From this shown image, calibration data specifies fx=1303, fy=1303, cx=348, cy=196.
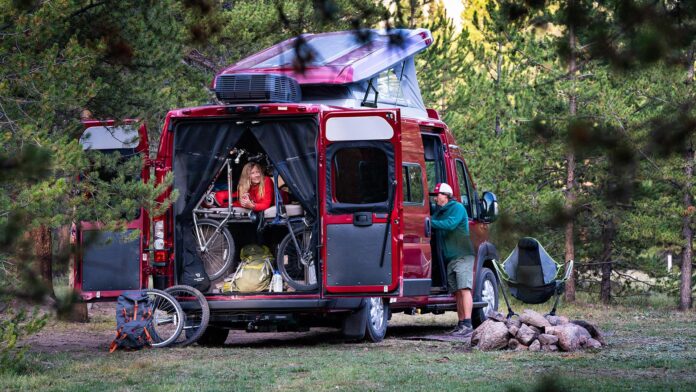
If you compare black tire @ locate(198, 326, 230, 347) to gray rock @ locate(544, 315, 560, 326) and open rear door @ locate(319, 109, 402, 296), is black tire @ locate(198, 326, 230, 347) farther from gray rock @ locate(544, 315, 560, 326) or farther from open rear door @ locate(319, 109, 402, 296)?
gray rock @ locate(544, 315, 560, 326)

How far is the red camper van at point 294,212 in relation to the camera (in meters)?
13.1

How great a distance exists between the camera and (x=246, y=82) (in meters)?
13.6

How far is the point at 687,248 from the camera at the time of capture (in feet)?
72.2

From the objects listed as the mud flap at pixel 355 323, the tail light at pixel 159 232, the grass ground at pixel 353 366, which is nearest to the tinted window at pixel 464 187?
the grass ground at pixel 353 366

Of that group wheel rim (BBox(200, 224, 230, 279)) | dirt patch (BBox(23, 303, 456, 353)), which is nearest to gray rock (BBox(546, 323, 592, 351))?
dirt patch (BBox(23, 303, 456, 353))

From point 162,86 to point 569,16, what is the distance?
1188 cm

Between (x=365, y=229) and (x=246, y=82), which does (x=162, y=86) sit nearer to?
(x=246, y=82)

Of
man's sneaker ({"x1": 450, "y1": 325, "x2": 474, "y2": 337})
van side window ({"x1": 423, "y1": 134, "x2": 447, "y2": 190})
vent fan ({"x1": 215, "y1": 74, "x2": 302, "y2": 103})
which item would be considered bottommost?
man's sneaker ({"x1": 450, "y1": 325, "x2": 474, "y2": 337})

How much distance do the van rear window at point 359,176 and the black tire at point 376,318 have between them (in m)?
1.29

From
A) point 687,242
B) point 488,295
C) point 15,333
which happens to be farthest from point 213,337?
point 687,242

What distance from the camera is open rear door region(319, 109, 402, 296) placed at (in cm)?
1307

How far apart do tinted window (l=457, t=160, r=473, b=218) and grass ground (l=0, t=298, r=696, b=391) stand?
1.99 meters

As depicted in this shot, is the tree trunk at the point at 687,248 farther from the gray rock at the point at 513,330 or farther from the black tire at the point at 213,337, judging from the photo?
the black tire at the point at 213,337

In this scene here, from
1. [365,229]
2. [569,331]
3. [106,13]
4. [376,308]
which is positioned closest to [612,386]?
[569,331]
